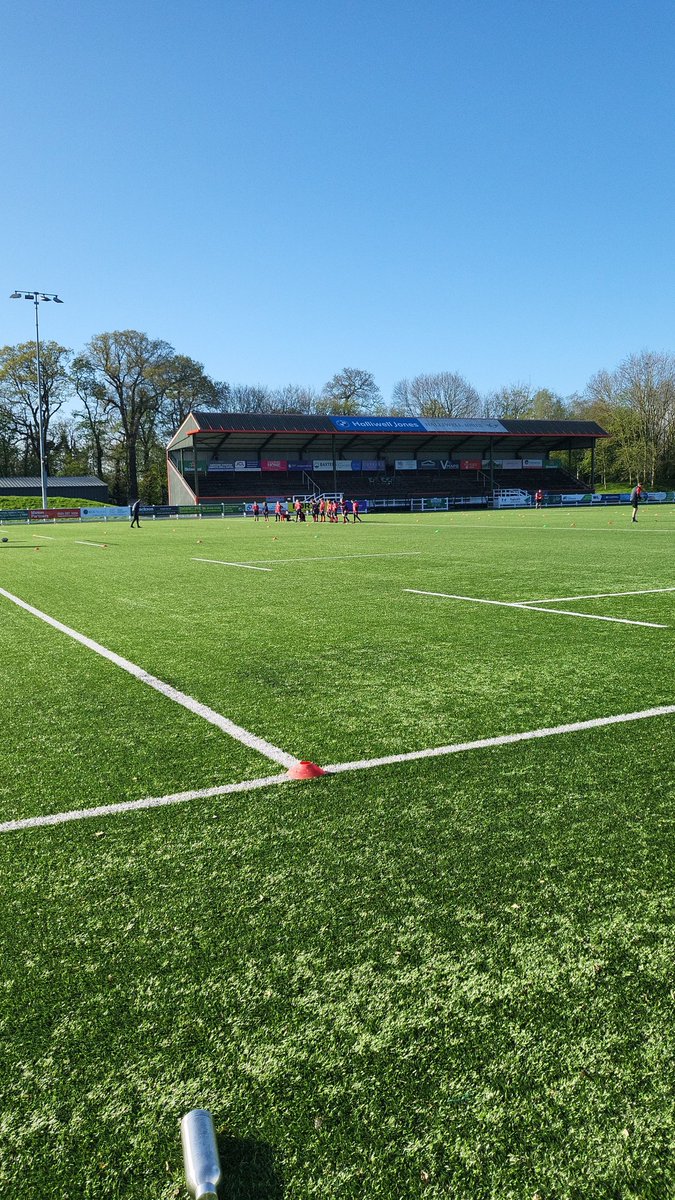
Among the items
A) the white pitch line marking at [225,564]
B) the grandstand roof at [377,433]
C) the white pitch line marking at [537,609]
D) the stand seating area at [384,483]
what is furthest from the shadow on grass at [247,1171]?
the stand seating area at [384,483]

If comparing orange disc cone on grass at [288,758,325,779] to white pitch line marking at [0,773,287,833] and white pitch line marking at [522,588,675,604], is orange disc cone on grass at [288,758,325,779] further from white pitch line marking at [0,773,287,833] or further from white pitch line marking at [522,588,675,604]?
white pitch line marking at [522,588,675,604]

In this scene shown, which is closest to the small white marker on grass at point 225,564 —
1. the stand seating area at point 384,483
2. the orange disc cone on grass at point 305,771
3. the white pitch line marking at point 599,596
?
the white pitch line marking at point 599,596

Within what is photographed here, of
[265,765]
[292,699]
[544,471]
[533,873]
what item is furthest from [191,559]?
[544,471]

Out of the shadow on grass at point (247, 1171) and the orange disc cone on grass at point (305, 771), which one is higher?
the orange disc cone on grass at point (305, 771)

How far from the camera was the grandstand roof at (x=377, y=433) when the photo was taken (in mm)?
59000

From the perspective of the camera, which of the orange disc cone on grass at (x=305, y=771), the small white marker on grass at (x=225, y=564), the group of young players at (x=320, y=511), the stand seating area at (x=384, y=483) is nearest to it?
the orange disc cone on grass at (x=305, y=771)

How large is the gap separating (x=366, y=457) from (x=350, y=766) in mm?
63701

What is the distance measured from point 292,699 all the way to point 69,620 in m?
4.65

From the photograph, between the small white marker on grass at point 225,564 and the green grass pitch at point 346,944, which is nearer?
the green grass pitch at point 346,944

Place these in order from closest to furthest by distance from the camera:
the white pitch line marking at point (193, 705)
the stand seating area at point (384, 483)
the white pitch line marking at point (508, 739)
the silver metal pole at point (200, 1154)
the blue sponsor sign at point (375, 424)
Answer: the silver metal pole at point (200, 1154)
the white pitch line marking at point (508, 739)
the white pitch line marking at point (193, 705)
the blue sponsor sign at point (375, 424)
the stand seating area at point (384, 483)

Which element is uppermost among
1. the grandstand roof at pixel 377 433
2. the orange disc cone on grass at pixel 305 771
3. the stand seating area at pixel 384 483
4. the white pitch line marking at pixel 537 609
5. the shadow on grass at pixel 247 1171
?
the grandstand roof at pixel 377 433

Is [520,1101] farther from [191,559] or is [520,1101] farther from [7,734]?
[191,559]

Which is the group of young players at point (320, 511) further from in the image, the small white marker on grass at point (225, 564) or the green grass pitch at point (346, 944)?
the green grass pitch at point (346, 944)

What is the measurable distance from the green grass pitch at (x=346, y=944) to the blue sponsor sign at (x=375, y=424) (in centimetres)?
5719
